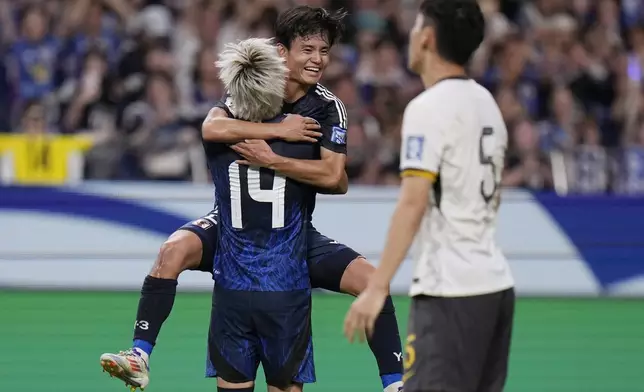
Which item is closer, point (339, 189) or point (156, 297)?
point (339, 189)

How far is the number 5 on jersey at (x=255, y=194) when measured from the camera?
5914mm

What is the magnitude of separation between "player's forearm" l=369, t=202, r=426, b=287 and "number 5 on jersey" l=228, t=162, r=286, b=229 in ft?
4.66

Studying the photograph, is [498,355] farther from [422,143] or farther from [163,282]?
[163,282]

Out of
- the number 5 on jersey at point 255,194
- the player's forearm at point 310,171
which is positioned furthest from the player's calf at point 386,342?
the number 5 on jersey at point 255,194

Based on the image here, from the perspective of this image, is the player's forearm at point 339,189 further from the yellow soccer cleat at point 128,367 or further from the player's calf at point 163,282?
the yellow soccer cleat at point 128,367

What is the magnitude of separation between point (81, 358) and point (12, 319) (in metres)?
1.93

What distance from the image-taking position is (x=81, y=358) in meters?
9.02


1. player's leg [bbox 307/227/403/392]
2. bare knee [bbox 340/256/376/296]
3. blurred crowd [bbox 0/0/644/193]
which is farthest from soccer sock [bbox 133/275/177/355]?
blurred crowd [bbox 0/0/644/193]

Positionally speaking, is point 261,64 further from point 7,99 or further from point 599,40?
point 599,40

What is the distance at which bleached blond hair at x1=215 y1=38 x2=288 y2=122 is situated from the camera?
19.0 feet

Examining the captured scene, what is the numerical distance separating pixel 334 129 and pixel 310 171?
0.29 meters

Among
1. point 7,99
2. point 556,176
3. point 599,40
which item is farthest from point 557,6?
point 7,99

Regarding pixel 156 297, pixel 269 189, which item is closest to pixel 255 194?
pixel 269 189

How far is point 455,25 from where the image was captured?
4688mm
